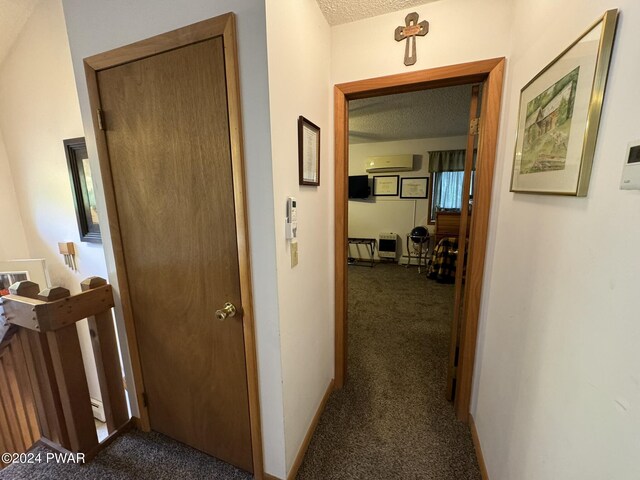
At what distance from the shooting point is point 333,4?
1.29 metres

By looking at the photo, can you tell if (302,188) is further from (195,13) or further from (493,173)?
(493,173)

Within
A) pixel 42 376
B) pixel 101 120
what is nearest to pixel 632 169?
pixel 101 120

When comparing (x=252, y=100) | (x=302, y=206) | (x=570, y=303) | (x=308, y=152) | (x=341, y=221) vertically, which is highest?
(x=252, y=100)

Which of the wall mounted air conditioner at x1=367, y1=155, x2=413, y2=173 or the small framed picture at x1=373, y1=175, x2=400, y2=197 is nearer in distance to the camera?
the wall mounted air conditioner at x1=367, y1=155, x2=413, y2=173

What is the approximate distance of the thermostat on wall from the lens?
50cm

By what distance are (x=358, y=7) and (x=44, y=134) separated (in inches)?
97.8

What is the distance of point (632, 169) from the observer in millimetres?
513

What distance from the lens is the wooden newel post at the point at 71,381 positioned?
122 cm

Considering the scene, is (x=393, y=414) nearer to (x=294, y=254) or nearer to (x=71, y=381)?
(x=294, y=254)

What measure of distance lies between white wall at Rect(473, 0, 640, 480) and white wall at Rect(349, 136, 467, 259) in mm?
3793

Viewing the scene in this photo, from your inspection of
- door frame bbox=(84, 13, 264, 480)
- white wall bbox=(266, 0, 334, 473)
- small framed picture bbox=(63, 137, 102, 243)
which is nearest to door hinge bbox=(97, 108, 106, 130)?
door frame bbox=(84, 13, 264, 480)

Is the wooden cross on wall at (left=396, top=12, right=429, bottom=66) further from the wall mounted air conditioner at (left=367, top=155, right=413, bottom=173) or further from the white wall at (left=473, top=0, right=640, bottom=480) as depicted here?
the wall mounted air conditioner at (left=367, top=155, right=413, bottom=173)

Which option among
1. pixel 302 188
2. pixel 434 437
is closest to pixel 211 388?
pixel 302 188

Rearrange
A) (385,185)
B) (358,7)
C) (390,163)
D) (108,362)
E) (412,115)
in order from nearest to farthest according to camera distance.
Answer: (358,7) < (108,362) < (412,115) < (390,163) < (385,185)
